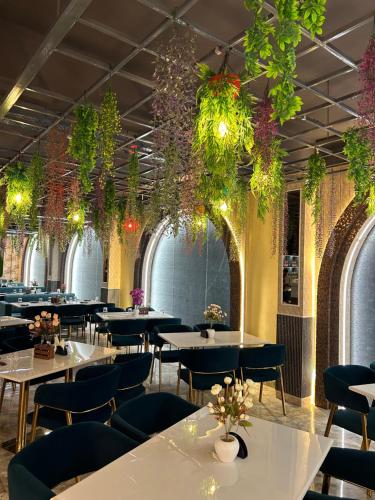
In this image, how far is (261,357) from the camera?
442 centimetres

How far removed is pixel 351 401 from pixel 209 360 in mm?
1426

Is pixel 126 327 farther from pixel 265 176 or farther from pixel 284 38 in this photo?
pixel 284 38

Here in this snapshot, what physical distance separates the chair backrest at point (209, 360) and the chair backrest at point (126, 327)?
197cm

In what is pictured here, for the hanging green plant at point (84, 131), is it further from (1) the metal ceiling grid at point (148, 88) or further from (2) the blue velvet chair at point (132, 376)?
(2) the blue velvet chair at point (132, 376)

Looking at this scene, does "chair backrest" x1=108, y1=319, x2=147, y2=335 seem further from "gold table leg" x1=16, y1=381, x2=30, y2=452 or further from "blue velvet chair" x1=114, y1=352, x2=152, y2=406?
"gold table leg" x1=16, y1=381, x2=30, y2=452

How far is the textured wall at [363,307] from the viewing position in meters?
5.11

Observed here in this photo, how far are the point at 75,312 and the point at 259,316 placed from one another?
4.36 meters

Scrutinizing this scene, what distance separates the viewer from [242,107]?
225 centimetres

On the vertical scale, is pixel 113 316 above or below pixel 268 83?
below

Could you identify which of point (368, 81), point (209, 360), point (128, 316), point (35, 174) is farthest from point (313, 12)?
point (128, 316)

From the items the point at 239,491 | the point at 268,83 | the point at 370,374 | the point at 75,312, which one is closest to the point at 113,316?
the point at 75,312

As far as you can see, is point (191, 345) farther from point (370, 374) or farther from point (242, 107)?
point (242, 107)

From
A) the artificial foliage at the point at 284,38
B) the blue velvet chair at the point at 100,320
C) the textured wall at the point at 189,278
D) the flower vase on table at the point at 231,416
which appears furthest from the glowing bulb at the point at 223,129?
the blue velvet chair at the point at 100,320

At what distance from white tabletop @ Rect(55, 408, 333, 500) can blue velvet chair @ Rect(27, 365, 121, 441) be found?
0.90 m
